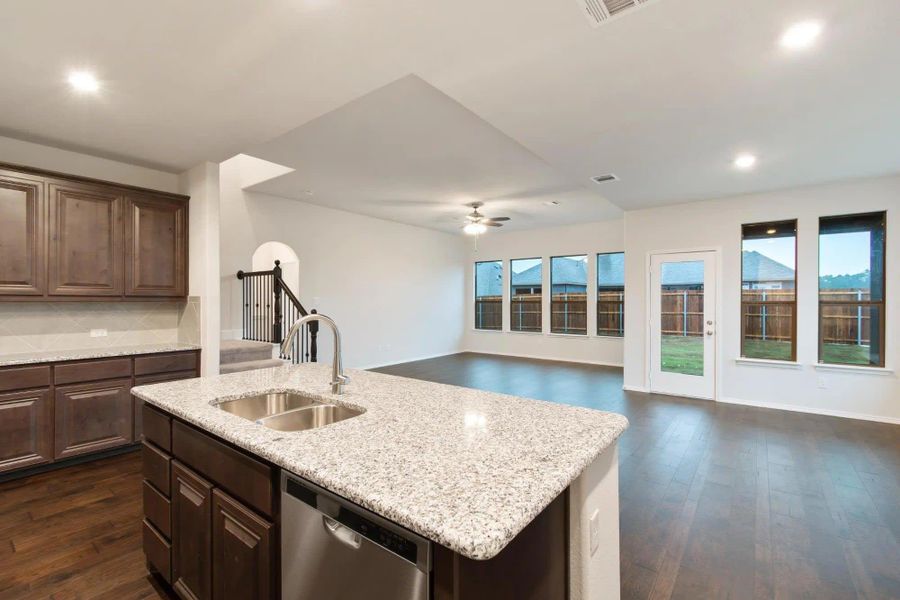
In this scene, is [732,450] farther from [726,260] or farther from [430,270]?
[430,270]

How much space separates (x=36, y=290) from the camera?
318cm

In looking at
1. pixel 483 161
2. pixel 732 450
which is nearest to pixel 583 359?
pixel 732 450

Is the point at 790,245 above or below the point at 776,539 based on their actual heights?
above

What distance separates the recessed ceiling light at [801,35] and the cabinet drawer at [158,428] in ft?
11.3

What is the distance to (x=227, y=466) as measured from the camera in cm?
141

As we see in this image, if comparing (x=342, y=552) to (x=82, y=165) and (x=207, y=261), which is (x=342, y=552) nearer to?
(x=207, y=261)

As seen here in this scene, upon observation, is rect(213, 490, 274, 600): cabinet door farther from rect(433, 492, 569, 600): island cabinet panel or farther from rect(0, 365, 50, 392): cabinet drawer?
rect(0, 365, 50, 392): cabinet drawer

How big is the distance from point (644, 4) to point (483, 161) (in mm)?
2689

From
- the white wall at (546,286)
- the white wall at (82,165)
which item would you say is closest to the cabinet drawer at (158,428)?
the white wall at (82,165)

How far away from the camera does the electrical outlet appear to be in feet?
4.41

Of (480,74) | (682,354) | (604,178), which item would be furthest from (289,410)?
(682,354)

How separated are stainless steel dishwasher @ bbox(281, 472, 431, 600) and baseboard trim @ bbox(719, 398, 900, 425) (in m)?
5.77

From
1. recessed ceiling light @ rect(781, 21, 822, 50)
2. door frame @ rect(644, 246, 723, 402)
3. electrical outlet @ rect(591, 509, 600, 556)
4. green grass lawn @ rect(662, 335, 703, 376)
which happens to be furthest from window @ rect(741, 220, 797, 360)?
electrical outlet @ rect(591, 509, 600, 556)

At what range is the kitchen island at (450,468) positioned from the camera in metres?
0.87
